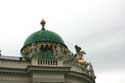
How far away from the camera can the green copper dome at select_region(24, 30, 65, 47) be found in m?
50.0

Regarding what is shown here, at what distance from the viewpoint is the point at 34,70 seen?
4278 centimetres

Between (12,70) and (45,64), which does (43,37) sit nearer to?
(45,64)

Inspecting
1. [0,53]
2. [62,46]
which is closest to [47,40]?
[62,46]

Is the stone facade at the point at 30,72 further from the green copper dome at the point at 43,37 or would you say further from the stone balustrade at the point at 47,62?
the green copper dome at the point at 43,37

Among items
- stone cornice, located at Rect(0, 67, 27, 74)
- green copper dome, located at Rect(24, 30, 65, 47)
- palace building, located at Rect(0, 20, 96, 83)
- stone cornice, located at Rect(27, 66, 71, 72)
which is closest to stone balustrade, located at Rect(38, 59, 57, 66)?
palace building, located at Rect(0, 20, 96, 83)

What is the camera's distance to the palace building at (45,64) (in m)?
42.8

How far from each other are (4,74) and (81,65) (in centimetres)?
1149

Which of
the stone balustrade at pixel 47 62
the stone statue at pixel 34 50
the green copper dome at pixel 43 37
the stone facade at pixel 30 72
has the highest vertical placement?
the green copper dome at pixel 43 37

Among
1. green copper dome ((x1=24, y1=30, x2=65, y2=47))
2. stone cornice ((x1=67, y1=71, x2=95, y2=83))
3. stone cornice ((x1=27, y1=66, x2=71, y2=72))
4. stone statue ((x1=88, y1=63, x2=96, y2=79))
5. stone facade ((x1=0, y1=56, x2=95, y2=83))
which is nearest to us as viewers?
stone facade ((x1=0, y1=56, x2=95, y2=83))

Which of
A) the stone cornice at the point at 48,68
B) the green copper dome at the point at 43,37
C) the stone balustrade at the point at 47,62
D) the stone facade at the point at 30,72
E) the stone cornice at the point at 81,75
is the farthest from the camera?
the green copper dome at the point at 43,37

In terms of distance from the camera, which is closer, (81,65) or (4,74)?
(4,74)

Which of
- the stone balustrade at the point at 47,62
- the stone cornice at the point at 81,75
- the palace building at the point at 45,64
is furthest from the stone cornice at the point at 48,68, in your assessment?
the stone cornice at the point at 81,75

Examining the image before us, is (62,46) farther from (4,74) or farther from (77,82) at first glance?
(4,74)

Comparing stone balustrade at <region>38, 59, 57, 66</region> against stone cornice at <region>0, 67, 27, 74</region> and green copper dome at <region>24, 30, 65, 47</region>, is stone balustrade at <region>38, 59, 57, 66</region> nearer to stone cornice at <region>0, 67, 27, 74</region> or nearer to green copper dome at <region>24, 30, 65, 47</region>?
stone cornice at <region>0, 67, 27, 74</region>
